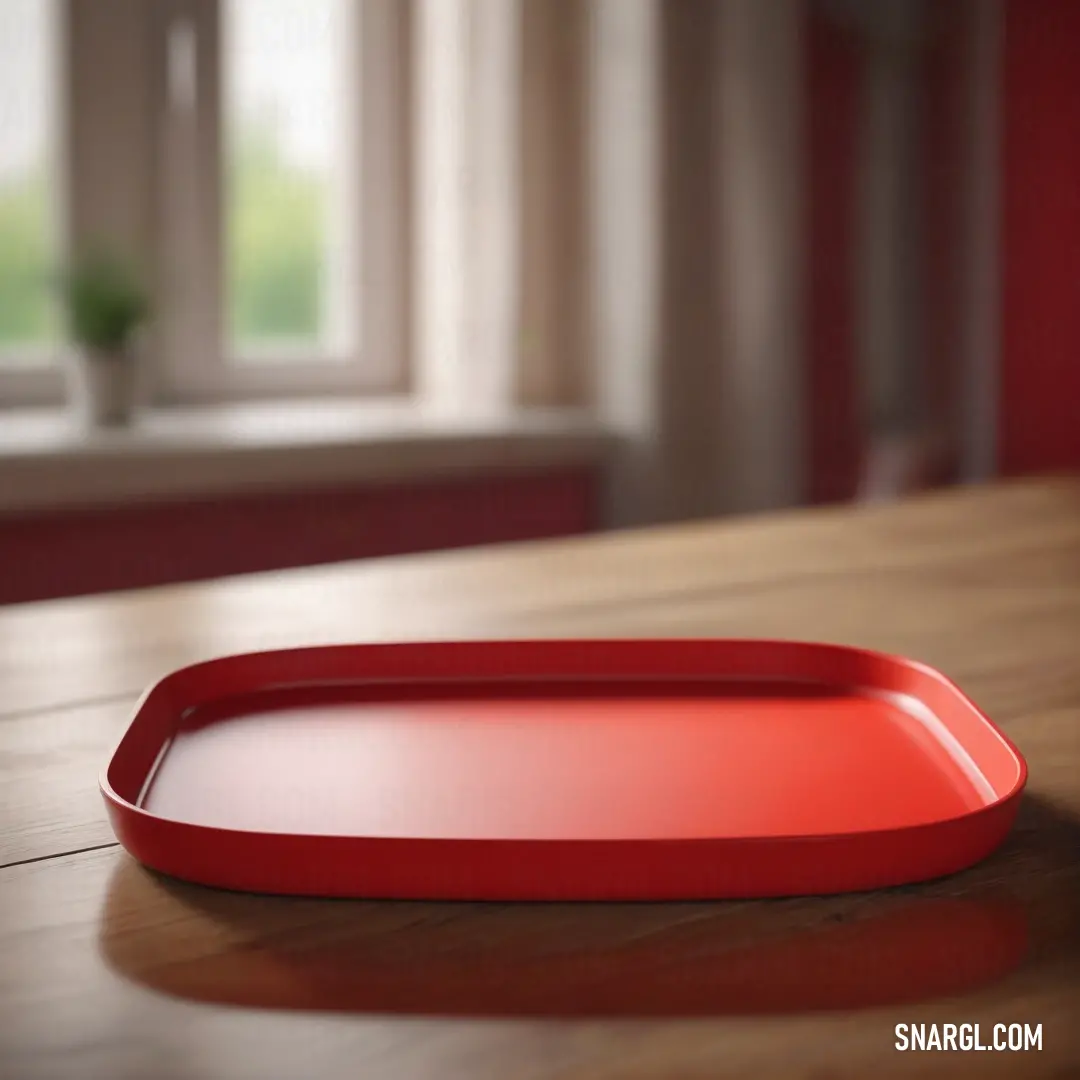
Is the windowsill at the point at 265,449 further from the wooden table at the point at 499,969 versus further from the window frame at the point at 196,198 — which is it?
the wooden table at the point at 499,969

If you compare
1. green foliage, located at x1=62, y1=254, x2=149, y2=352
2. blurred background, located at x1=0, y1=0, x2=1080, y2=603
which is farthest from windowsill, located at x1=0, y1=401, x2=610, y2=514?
green foliage, located at x1=62, y1=254, x2=149, y2=352

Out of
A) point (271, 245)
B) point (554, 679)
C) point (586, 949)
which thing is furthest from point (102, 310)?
point (586, 949)

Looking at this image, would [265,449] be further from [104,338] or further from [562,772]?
[562,772]

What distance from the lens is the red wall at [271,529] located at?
219cm

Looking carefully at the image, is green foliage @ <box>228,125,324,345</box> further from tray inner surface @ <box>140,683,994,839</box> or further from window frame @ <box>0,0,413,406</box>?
tray inner surface @ <box>140,683,994,839</box>

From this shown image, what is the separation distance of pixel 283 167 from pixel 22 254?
1.65 ft

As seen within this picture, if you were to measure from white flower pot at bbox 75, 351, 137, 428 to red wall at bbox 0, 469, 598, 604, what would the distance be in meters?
0.17

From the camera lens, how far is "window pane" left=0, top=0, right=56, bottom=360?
2.42m

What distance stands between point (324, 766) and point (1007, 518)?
1.06 m

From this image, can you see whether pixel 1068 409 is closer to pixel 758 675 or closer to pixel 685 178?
pixel 685 178

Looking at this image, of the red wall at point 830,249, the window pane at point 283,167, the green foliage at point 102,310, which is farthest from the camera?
the red wall at point 830,249

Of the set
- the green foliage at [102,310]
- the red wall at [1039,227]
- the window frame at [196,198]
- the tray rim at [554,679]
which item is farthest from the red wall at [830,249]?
the tray rim at [554,679]

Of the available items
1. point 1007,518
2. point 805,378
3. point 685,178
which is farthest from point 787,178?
point 1007,518

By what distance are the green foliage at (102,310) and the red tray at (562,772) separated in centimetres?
169
